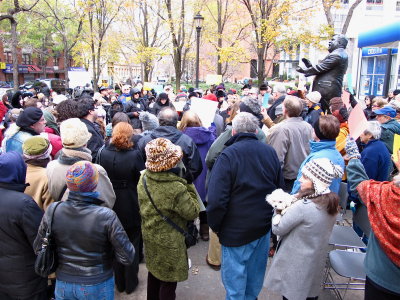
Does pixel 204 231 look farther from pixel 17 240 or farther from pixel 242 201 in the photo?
pixel 17 240

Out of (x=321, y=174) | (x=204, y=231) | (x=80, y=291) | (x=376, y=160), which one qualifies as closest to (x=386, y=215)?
(x=321, y=174)

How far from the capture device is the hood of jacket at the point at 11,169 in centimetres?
258

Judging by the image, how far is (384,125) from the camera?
5156 millimetres

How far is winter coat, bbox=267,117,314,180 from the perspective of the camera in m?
4.29

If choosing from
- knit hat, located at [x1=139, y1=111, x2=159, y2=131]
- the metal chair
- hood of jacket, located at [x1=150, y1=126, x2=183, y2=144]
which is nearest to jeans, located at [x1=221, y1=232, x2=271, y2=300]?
the metal chair

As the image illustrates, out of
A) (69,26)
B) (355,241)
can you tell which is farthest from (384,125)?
(69,26)

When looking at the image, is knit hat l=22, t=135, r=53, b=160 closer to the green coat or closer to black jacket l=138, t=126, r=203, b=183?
the green coat

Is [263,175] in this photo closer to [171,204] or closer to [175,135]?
[171,204]

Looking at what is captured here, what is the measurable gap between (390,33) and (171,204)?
2057 centimetres

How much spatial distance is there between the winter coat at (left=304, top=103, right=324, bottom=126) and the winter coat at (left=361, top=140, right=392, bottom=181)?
1.41 metres

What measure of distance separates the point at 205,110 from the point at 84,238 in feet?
10.9

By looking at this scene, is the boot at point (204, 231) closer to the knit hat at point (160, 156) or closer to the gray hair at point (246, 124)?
the gray hair at point (246, 124)

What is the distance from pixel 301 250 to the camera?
8.99 feet

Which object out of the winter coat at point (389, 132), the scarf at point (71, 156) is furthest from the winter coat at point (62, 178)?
the winter coat at point (389, 132)
